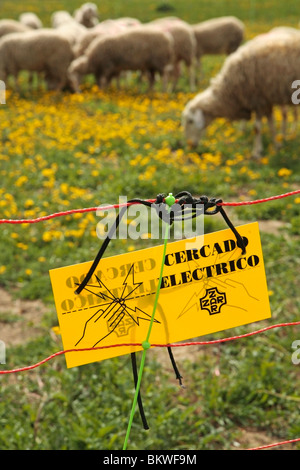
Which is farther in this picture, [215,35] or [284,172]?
[215,35]

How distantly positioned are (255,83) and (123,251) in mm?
3534

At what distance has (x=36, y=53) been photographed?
39.2ft

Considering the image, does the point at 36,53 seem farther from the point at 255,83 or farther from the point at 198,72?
the point at 255,83

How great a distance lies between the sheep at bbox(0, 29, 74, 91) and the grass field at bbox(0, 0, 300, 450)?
74.1 inches

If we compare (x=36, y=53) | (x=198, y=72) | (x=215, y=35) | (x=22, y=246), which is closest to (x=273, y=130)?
(x=22, y=246)

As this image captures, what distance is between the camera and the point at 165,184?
6109 mm

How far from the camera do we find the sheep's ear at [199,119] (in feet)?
25.8

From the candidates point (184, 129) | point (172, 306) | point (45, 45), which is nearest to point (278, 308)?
point (172, 306)

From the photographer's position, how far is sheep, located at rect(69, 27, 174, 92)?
37.4ft

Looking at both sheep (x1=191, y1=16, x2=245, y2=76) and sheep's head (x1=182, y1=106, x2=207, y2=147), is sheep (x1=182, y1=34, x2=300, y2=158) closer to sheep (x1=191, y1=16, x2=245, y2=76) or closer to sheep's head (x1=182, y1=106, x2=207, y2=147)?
sheep's head (x1=182, y1=106, x2=207, y2=147)

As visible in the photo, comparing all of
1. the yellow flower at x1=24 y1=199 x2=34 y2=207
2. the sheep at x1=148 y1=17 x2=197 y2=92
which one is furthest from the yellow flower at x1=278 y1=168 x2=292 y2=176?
the sheep at x1=148 y1=17 x2=197 y2=92

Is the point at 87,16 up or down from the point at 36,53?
up
